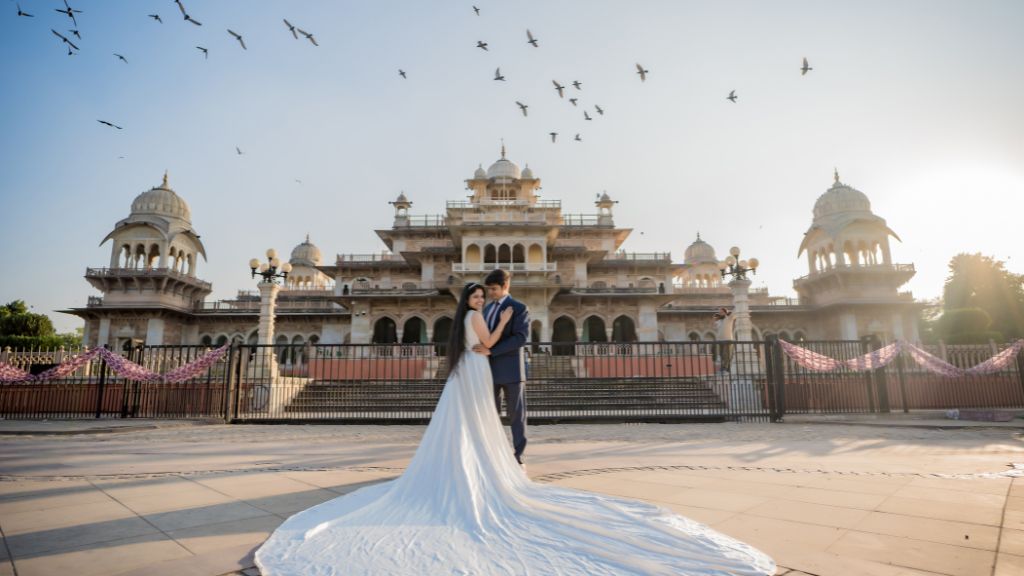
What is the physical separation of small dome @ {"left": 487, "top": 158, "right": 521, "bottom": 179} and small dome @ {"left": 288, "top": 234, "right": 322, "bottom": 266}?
20.2m

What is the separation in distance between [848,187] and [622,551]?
3793 centimetres

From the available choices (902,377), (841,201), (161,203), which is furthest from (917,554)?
(161,203)

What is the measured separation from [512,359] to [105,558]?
Answer: 9.25 feet

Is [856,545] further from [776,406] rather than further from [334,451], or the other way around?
[776,406]

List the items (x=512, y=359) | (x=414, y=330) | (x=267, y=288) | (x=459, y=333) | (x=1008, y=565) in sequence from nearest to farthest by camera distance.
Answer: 1. (x=1008, y=565)
2. (x=459, y=333)
3. (x=512, y=359)
4. (x=267, y=288)
5. (x=414, y=330)

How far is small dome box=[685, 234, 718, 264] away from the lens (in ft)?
139

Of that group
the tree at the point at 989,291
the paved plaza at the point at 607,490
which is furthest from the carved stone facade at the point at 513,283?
the paved plaza at the point at 607,490

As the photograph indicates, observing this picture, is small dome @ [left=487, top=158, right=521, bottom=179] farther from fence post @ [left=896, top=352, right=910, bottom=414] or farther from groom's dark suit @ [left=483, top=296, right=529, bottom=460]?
groom's dark suit @ [left=483, top=296, right=529, bottom=460]

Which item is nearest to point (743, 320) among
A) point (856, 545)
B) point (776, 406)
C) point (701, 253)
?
point (776, 406)

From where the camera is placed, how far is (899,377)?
1248cm

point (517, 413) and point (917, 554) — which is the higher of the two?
point (517, 413)

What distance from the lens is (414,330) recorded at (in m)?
30.1

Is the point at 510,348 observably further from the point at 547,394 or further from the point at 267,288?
the point at 267,288

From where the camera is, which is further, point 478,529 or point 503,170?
point 503,170
